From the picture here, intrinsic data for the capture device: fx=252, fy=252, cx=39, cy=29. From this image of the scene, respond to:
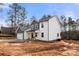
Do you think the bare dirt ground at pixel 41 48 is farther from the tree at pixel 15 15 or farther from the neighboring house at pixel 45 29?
the tree at pixel 15 15

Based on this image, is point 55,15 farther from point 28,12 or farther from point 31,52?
point 31,52

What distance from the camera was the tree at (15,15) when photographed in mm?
2844

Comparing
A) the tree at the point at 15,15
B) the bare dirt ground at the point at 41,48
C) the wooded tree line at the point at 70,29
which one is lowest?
the bare dirt ground at the point at 41,48

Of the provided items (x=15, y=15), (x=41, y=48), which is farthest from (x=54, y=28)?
(x=15, y=15)

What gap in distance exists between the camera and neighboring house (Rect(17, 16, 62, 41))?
2846 millimetres

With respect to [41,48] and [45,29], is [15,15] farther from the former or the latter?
[41,48]

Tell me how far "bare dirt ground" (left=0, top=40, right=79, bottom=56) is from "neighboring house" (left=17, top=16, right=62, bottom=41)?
68 millimetres

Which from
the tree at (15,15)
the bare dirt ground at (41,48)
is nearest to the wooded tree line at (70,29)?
the bare dirt ground at (41,48)

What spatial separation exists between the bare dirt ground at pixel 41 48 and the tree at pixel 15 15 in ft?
0.82

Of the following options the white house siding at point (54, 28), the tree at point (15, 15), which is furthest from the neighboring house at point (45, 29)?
the tree at point (15, 15)

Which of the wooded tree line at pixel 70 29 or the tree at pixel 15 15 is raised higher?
the tree at pixel 15 15

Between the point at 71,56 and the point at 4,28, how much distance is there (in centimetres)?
82

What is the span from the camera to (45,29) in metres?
2.87

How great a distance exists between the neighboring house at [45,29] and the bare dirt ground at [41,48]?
0.07 m
